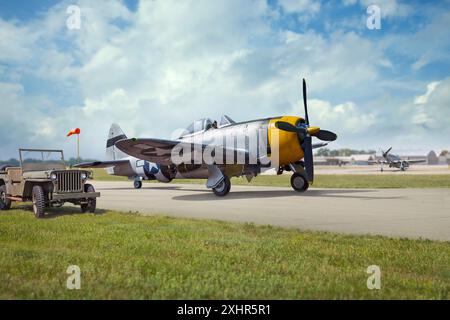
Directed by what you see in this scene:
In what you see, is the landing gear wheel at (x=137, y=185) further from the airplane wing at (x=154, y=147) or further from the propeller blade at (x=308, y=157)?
the propeller blade at (x=308, y=157)

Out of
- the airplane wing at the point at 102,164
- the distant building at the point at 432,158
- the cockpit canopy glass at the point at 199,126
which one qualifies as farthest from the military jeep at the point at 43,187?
the distant building at the point at 432,158

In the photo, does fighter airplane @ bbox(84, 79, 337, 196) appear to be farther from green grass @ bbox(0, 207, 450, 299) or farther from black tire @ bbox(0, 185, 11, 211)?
green grass @ bbox(0, 207, 450, 299)

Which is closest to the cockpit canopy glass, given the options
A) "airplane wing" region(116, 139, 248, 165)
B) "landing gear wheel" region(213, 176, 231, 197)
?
"airplane wing" region(116, 139, 248, 165)

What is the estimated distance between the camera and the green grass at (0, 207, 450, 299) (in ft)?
13.4

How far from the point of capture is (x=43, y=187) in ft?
36.4

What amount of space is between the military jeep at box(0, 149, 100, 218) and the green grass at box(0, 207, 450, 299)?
94.1 inches

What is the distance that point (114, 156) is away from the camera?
86.0ft

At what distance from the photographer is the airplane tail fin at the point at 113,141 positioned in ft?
85.6

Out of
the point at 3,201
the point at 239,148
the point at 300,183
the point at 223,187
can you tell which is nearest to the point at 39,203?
the point at 3,201

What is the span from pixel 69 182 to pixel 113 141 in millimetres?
15899

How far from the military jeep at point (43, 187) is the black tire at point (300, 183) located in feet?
35.7

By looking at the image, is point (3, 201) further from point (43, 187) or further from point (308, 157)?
point (308, 157)

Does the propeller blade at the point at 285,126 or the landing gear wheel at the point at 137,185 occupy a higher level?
the propeller blade at the point at 285,126
